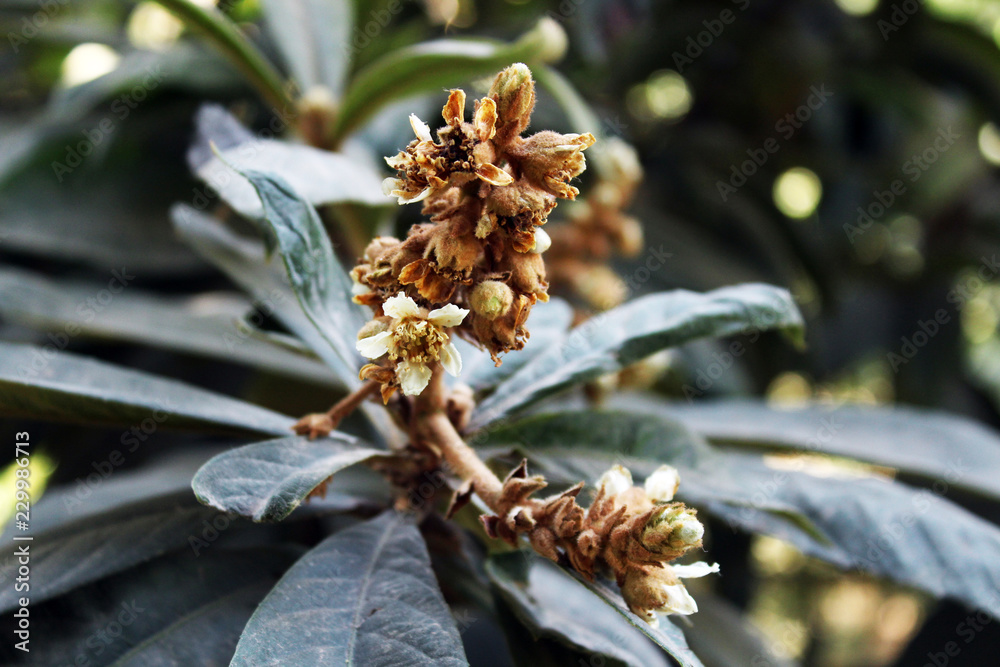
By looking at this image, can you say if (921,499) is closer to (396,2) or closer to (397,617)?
(397,617)

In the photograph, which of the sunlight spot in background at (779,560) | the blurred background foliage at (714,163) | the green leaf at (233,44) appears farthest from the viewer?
the sunlight spot in background at (779,560)

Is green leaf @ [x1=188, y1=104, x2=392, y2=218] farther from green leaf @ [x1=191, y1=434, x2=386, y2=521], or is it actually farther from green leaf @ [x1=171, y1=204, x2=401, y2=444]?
green leaf @ [x1=191, y1=434, x2=386, y2=521]

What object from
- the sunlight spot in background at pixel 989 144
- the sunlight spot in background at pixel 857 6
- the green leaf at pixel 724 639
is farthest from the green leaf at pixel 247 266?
the sunlight spot in background at pixel 989 144

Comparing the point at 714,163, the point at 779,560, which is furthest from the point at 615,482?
the point at 779,560

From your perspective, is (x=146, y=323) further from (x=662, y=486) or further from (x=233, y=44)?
(x=662, y=486)

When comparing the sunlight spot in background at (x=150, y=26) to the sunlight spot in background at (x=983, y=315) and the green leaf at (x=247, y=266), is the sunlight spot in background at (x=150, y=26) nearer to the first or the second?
the green leaf at (x=247, y=266)

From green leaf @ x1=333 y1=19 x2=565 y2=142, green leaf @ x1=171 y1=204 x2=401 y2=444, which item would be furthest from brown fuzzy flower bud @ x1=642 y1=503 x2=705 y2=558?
green leaf @ x1=333 y1=19 x2=565 y2=142

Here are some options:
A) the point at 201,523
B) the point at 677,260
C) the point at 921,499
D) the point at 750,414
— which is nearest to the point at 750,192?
the point at 677,260
